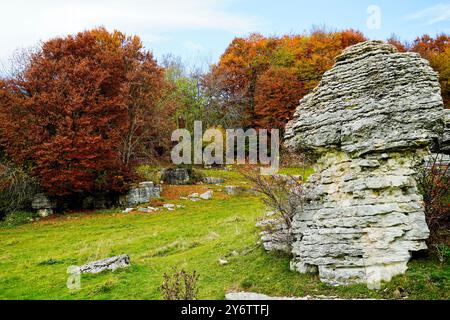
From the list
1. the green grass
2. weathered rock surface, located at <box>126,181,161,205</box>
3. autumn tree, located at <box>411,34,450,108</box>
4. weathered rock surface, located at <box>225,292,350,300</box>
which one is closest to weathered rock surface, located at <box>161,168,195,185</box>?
weathered rock surface, located at <box>126,181,161,205</box>

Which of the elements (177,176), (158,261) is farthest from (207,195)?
(158,261)

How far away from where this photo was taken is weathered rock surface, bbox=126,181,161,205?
30028mm

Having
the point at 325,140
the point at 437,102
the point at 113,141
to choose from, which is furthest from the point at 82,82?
the point at 437,102

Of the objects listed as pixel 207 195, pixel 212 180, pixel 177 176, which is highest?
pixel 177 176

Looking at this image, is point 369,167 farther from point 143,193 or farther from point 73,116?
point 73,116

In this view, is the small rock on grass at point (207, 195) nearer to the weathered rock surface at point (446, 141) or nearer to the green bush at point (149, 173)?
the green bush at point (149, 173)

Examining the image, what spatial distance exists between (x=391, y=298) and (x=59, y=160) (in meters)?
23.1

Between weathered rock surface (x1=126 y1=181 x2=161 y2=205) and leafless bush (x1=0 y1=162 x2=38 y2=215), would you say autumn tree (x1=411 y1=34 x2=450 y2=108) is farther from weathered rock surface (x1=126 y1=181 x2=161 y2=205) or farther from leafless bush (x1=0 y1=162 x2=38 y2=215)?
leafless bush (x1=0 y1=162 x2=38 y2=215)

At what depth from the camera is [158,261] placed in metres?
15.2

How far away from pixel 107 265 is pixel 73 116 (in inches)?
660

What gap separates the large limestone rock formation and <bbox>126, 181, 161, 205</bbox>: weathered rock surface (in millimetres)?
19909

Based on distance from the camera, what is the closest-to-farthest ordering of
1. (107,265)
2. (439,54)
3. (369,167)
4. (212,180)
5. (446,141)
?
(369,167) → (446,141) → (107,265) → (212,180) → (439,54)

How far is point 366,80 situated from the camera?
1157 centimetres

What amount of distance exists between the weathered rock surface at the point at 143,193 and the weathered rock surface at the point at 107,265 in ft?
50.9
